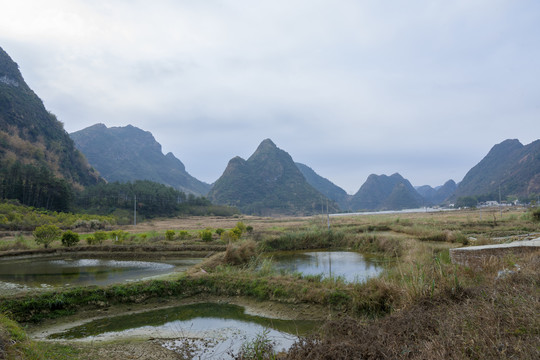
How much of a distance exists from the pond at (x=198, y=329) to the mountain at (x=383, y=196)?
13961cm

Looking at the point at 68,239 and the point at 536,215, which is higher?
the point at 536,215

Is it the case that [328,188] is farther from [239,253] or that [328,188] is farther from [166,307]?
[166,307]

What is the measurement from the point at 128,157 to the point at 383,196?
415 ft

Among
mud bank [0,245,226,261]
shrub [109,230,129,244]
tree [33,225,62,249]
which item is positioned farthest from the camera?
shrub [109,230,129,244]

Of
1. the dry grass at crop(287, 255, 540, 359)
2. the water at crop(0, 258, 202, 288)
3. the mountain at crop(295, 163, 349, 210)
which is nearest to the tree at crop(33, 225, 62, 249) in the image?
the water at crop(0, 258, 202, 288)

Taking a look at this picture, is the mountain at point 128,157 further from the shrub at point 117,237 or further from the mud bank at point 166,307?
the mud bank at point 166,307

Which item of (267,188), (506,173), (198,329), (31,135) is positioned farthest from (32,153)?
(506,173)

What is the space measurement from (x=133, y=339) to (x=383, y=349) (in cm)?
489

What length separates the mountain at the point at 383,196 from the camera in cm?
13973

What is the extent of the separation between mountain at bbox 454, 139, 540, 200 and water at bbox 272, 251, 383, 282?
77386 mm

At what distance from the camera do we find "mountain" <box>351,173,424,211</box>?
458 feet

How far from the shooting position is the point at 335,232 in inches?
875

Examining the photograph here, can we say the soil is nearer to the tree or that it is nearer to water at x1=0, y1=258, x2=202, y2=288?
water at x1=0, y1=258, x2=202, y2=288

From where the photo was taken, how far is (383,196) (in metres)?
160
